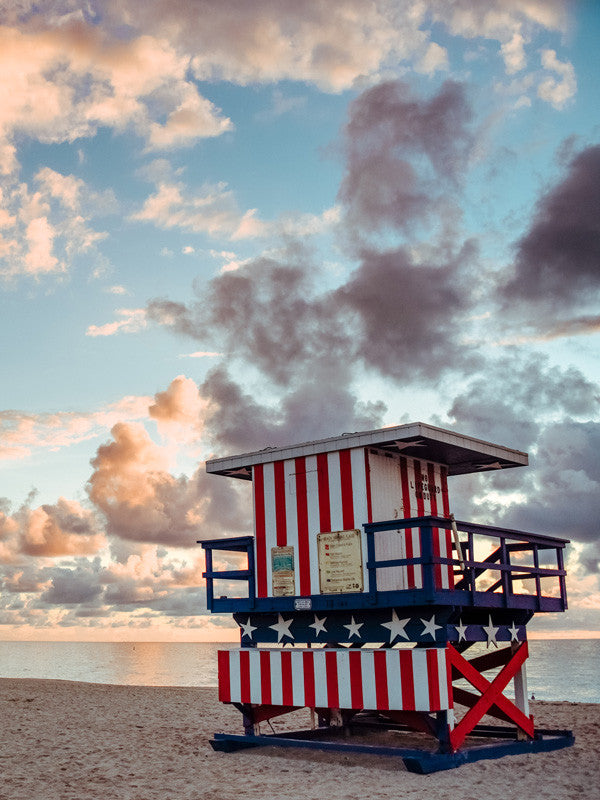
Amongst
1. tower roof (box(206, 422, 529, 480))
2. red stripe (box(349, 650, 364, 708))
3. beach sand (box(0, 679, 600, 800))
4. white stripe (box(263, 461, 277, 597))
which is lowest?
beach sand (box(0, 679, 600, 800))

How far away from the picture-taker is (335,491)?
1270cm

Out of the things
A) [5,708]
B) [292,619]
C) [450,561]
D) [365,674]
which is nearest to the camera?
[450,561]

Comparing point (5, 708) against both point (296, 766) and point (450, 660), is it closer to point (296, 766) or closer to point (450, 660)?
point (296, 766)

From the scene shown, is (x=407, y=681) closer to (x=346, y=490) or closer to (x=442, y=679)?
(x=442, y=679)

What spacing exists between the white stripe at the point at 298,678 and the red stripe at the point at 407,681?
5.96ft

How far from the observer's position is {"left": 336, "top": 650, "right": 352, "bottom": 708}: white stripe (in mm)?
11891

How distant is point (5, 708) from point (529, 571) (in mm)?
13391

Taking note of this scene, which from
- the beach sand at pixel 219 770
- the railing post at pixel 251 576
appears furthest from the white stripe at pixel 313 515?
the beach sand at pixel 219 770

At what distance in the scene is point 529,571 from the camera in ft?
43.1

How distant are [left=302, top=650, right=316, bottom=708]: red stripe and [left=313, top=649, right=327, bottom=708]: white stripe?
0.21 feet

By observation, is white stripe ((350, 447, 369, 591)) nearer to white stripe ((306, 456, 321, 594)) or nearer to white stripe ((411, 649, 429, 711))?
white stripe ((306, 456, 321, 594))

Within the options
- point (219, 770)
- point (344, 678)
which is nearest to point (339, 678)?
point (344, 678)

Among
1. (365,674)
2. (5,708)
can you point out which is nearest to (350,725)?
(365,674)

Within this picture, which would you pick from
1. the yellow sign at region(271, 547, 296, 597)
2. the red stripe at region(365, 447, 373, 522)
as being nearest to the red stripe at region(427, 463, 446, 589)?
the red stripe at region(365, 447, 373, 522)
